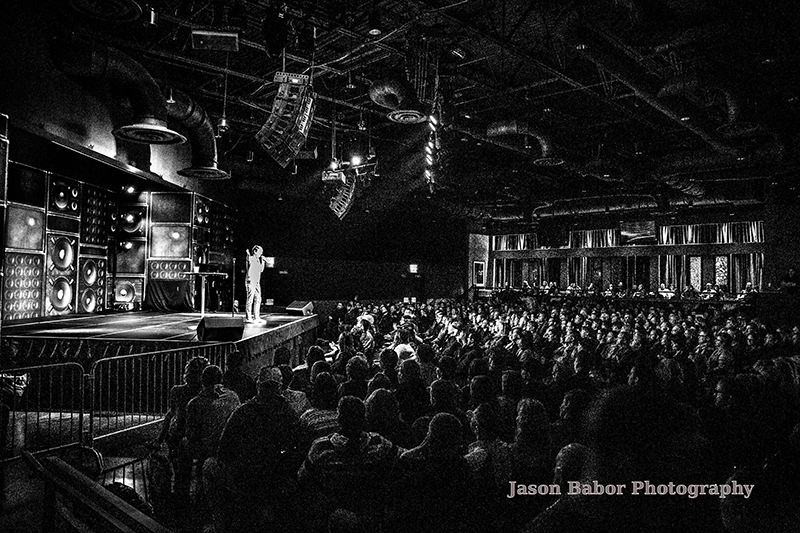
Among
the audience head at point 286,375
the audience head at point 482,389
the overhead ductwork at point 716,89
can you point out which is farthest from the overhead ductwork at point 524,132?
the audience head at point 482,389

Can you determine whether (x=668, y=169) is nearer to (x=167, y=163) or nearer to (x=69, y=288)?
(x=167, y=163)

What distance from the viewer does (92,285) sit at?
1342cm

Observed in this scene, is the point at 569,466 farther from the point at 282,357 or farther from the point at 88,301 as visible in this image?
the point at 88,301

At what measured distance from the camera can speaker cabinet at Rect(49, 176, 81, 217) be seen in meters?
11.8

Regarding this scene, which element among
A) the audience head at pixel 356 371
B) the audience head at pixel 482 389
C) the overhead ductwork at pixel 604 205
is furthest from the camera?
the overhead ductwork at pixel 604 205

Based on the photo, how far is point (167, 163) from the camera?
476 inches

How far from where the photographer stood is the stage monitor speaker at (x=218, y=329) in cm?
700

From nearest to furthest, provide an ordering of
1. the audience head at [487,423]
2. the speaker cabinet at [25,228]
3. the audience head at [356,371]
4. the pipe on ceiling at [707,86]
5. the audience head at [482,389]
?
the audience head at [487,423], the audience head at [482,389], the audience head at [356,371], the pipe on ceiling at [707,86], the speaker cabinet at [25,228]

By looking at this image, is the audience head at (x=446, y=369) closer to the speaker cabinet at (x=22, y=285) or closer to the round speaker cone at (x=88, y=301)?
the speaker cabinet at (x=22, y=285)

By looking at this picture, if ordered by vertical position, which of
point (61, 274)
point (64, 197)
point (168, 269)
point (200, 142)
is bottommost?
point (61, 274)

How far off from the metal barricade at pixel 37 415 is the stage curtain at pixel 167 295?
7165 millimetres

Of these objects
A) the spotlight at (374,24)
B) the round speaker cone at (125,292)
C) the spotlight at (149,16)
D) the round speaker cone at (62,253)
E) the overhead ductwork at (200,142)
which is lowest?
the round speaker cone at (125,292)

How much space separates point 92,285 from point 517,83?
38.1 ft

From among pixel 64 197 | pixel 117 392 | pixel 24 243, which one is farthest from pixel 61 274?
pixel 117 392
